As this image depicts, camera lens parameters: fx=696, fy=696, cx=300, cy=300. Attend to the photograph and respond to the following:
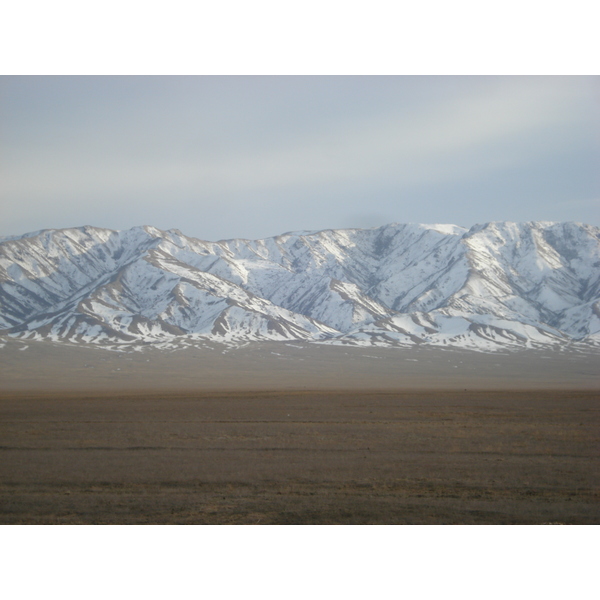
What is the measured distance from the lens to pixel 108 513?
20016 mm

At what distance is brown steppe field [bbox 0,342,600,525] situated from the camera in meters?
20.2

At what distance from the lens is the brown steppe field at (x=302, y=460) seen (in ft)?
66.3

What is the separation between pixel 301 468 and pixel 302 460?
138 cm

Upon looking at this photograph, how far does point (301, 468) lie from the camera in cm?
2506

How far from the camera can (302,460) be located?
26.4 metres

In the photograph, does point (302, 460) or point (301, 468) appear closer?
point (301, 468)

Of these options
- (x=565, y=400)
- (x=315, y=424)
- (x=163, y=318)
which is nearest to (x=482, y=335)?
(x=163, y=318)

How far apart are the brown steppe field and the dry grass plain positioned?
67 millimetres

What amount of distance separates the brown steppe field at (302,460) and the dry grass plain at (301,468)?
0.22ft

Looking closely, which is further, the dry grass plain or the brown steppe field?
the brown steppe field

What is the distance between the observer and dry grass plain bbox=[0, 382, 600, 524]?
20.1 meters

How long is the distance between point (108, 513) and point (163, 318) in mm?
159938

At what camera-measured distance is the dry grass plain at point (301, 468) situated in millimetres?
20094

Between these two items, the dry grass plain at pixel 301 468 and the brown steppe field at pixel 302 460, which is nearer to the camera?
the dry grass plain at pixel 301 468
